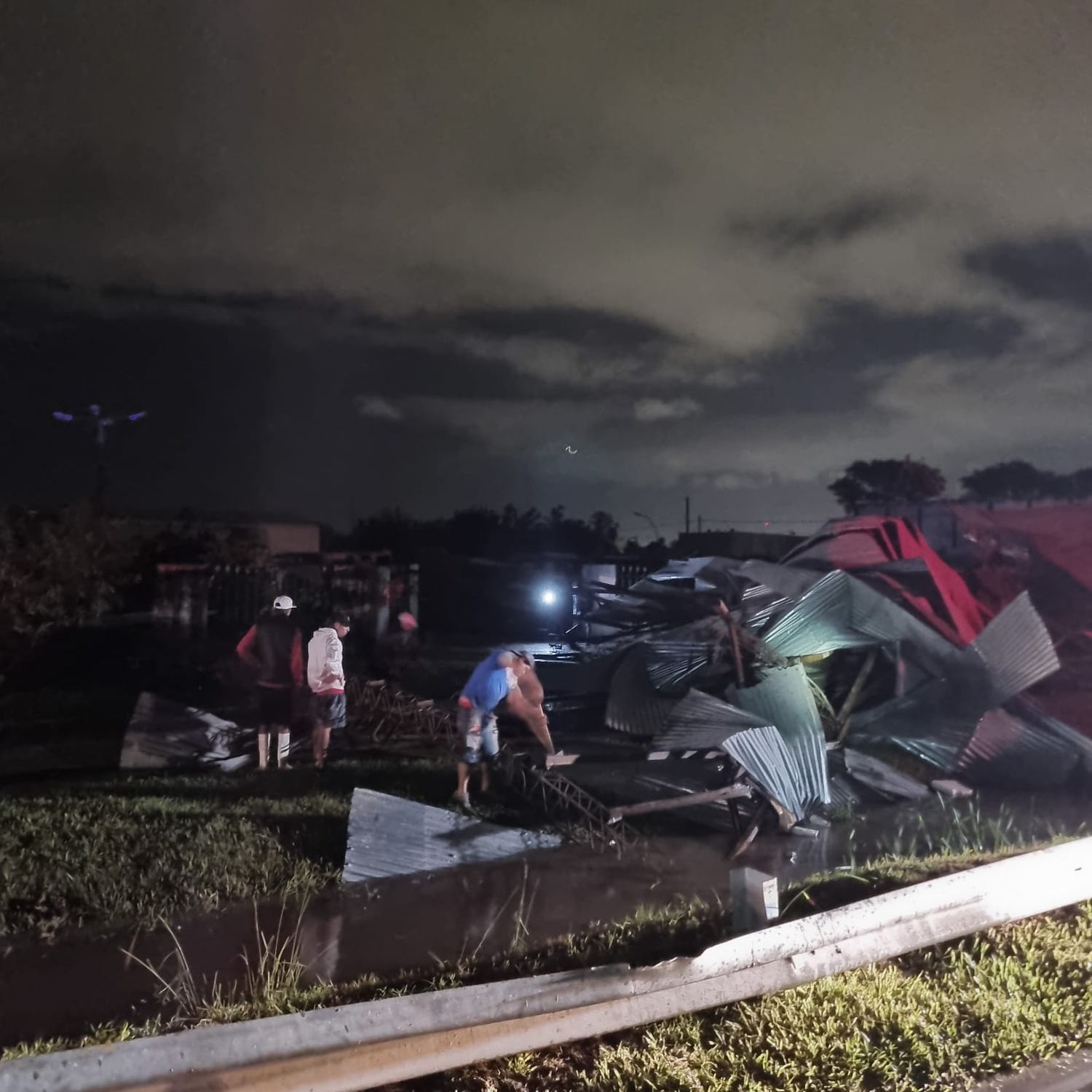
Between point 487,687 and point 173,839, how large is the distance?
187cm

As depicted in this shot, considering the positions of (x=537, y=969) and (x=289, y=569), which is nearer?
(x=537, y=969)

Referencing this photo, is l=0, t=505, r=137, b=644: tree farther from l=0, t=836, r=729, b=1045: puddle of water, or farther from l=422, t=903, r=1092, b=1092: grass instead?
l=422, t=903, r=1092, b=1092: grass

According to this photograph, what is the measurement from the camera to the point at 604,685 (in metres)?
5.50

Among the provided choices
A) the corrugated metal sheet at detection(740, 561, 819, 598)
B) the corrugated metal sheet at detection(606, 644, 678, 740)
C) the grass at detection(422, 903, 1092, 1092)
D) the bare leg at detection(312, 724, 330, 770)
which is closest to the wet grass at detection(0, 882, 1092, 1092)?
the grass at detection(422, 903, 1092, 1092)

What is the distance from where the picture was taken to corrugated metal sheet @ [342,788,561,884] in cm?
469

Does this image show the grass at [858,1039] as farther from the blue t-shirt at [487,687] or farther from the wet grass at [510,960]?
the blue t-shirt at [487,687]

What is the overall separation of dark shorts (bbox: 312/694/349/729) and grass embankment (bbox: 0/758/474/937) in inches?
11.3

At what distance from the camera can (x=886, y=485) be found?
21.0ft

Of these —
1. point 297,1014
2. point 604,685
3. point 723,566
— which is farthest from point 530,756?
point 297,1014

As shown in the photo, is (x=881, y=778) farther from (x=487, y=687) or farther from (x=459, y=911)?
(x=459, y=911)

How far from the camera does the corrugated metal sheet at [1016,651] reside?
5.96 m

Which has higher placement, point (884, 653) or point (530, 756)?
point (884, 653)

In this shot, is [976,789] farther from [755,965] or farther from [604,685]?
[755,965]

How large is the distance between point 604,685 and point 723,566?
3.69 ft
